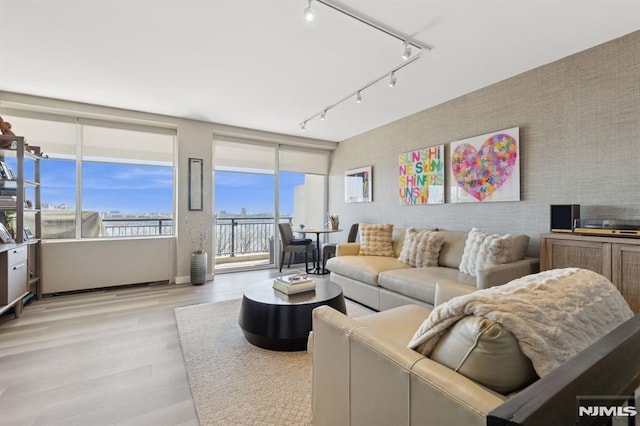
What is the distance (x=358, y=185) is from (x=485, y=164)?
2372 mm

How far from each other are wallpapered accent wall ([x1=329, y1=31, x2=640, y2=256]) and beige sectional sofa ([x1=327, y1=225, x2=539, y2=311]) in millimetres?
399

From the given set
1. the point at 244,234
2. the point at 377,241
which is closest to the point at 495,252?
the point at 377,241

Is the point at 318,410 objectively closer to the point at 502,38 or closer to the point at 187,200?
the point at 502,38

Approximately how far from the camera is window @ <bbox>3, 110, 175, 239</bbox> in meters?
3.99

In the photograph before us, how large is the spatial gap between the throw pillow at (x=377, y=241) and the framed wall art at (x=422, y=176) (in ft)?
2.04

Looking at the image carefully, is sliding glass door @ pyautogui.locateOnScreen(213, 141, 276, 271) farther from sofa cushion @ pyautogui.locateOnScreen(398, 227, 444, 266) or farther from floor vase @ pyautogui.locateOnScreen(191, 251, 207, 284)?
sofa cushion @ pyautogui.locateOnScreen(398, 227, 444, 266)

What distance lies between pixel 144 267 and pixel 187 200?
3.87 ft

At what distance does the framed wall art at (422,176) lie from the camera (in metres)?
3.89

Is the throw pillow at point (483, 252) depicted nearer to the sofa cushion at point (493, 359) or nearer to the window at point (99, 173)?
the sofa cushion at point (493, 359)

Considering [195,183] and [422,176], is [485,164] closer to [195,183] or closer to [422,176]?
[422,176]

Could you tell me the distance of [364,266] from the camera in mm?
3471

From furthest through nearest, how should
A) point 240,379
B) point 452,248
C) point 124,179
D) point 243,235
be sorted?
1. point 243,235
2. point 124,179
3. point 452,248
4. point 240,379

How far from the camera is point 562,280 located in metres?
1.02

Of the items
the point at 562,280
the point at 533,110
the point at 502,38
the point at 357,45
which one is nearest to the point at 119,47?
the point at 357,45
